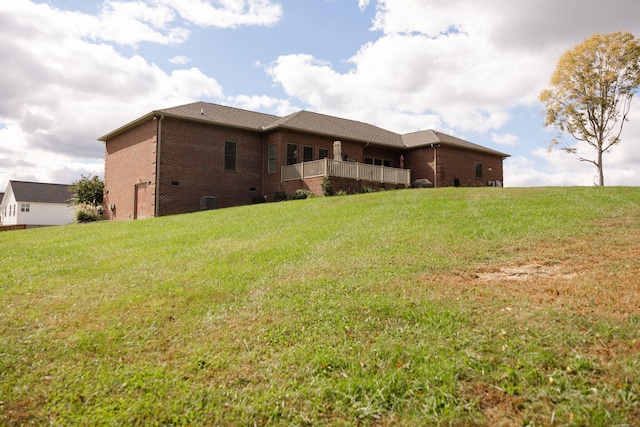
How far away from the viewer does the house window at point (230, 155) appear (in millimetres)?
24250

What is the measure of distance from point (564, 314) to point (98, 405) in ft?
16.1

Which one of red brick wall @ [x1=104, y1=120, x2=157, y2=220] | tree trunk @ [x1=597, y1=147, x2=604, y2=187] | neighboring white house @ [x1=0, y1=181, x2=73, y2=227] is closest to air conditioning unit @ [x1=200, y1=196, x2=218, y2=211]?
red brick wall @ [x1=104, y1=120, x2=157, y2=220]

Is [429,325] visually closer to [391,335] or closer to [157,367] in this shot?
[391,335]

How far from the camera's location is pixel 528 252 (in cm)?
786

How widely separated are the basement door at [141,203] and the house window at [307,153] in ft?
30.7

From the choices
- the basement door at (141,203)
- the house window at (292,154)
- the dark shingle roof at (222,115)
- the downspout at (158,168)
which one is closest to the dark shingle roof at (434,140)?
the house window at (292,154)

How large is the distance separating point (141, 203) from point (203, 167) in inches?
158

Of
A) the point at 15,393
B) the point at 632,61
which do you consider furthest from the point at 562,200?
the point at 632,61

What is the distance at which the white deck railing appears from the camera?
22561 millimetres

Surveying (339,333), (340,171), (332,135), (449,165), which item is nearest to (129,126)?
(332,135)

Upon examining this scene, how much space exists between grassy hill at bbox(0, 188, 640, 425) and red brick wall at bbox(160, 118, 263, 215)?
13.0 metres

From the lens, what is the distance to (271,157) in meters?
25.5

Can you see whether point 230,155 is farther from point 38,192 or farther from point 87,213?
point 38,192

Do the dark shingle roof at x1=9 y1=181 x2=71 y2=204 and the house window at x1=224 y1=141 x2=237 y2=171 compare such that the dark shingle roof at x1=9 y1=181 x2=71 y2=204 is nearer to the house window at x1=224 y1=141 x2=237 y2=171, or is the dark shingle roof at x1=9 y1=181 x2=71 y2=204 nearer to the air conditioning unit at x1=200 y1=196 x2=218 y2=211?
the house window at x1=224 y1=141 x2=237 y2=171
